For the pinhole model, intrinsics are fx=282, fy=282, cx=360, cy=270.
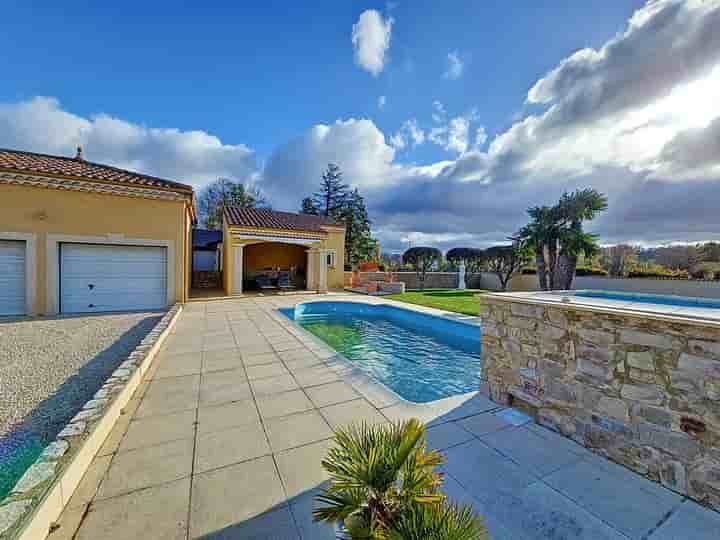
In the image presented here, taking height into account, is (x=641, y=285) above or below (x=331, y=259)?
Result: below

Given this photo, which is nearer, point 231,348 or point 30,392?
point 30,392

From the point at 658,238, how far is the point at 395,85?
88.5ft

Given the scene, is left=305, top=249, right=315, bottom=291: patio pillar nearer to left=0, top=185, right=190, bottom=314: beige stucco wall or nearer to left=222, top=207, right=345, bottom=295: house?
left=222, top=207, right=345, bottom=295: house

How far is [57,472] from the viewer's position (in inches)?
83.9

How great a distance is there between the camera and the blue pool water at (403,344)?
6.16 meters

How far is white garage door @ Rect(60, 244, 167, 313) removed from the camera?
9.91 meters

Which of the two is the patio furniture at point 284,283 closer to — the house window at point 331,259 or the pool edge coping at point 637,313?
the house window at point 331,259

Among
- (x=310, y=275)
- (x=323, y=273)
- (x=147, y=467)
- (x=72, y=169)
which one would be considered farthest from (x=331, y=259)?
(x=147, y=467)

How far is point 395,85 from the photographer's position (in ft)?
34.3

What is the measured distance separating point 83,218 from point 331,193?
94.1 feet

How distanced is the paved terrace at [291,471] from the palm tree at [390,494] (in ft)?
2.41

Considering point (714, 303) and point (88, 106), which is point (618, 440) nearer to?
point (714, 303)

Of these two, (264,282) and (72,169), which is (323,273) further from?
(72,169)

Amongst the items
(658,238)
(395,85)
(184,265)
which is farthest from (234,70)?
(658,238)
